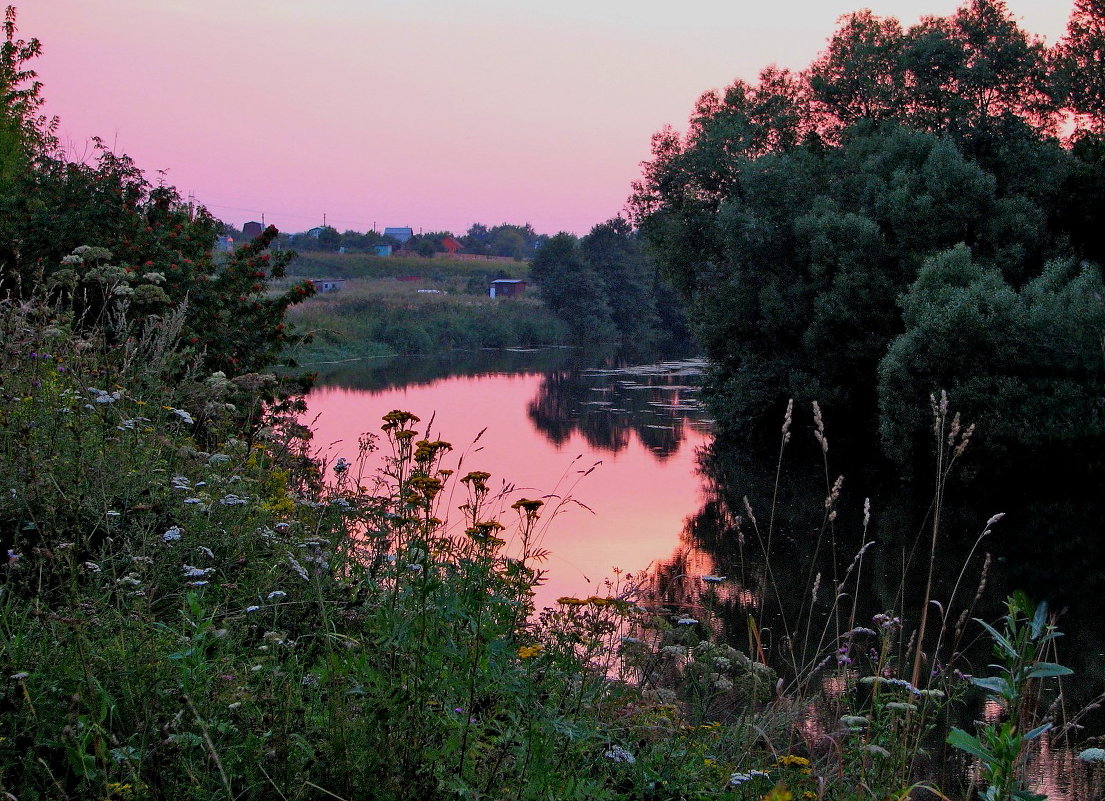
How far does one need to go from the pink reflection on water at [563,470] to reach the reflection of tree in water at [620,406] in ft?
1.19

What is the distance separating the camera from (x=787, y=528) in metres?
14.4

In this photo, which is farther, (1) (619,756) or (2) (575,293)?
(2) (575,293)

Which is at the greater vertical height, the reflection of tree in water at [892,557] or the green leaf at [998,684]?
the green leaf at [998,684]

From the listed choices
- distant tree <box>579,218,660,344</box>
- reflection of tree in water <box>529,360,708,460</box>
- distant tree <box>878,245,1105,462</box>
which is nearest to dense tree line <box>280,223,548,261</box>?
distant tree <box>579,218,660,344</box>

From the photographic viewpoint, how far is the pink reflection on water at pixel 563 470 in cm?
1190

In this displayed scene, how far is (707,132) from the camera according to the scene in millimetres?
27641

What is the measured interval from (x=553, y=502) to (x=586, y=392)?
60.3 ft

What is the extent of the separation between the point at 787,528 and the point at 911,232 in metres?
10.1

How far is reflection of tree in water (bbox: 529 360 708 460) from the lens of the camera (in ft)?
75.8

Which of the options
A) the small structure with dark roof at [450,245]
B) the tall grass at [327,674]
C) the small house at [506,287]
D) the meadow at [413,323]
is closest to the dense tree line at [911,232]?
the tall grass at [327,674]

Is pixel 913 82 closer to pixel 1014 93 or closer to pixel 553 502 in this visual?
pixel 1014 93

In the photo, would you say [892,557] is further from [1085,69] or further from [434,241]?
[434,241]

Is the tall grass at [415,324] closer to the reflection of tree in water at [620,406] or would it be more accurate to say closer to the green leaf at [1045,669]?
the reflection of tree in water at [620,406]

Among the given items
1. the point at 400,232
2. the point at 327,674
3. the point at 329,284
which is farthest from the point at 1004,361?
the point at 400,232
